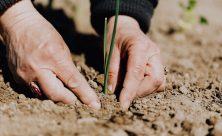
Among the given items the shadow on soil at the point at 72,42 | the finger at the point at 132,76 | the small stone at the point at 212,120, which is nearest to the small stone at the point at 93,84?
the finger at the point at 132,76

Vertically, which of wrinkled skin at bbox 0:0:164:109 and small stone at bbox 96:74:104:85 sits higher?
wrinkled skin at bbox 0:0:164:109

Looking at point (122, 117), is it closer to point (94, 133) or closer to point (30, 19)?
point (94, 133)

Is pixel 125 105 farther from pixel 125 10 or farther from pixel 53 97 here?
pixel 125 10

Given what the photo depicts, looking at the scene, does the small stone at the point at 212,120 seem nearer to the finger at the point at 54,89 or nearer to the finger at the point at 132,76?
the finger at the point at 132,76

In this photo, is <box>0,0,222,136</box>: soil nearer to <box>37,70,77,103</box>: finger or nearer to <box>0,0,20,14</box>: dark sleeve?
<box>37,70,77,103</box>: finger

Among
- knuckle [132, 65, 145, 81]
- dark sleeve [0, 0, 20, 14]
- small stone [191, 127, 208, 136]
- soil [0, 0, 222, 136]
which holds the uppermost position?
dark sleeve [0, 0, 20, 14]

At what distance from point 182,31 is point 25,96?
1.84 m

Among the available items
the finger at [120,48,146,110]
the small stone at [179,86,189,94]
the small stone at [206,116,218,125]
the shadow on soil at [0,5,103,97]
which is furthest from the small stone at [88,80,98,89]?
the small stone at [206,116,218,125]

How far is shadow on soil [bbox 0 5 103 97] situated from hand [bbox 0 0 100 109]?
178mm

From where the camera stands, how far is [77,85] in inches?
59.1

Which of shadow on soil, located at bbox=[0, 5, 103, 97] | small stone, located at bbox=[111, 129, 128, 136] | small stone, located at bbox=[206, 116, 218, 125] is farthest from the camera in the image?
shadow on soil, located at bbox=[0, 5, 103, 97]

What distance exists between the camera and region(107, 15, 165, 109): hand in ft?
5.23

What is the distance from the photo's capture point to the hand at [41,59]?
1.49 meters

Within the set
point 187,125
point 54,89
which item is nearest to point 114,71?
point 54,89
